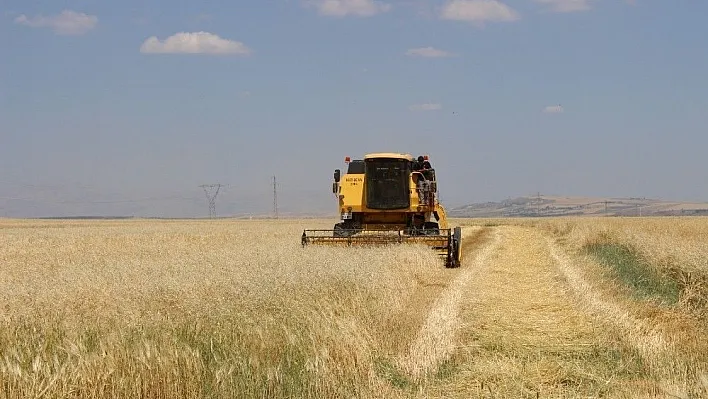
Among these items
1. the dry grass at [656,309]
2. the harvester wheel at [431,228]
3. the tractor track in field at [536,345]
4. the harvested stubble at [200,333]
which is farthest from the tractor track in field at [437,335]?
the harvester wheel at [431,228]

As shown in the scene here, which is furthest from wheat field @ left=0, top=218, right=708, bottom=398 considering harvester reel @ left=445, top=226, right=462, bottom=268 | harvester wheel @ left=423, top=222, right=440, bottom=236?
harvester wheel @ left=423, top=222, right=440, bottom=236

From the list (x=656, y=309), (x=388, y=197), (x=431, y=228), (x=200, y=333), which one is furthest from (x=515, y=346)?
(x=388, y=197)

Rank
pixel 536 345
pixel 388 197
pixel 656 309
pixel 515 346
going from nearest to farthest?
pixel 515 346, pixel 536 345, pixel 656 309, pixel 388 197

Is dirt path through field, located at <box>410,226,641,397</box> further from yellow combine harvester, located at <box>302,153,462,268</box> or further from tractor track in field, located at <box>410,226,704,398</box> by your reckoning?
yellow combine harvester, located at <box>302,153,462,268</box>

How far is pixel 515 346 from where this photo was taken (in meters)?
9.76

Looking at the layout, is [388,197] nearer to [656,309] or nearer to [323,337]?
[656,309]

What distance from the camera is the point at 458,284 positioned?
1628 cm

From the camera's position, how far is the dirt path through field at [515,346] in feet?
26.0

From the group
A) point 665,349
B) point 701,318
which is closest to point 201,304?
point 665,349

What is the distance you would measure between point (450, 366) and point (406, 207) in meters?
15.4

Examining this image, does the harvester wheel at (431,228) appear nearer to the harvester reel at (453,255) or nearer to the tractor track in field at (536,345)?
the harvester reel at (453,255)

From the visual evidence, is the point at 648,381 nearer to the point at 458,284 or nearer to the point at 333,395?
the point at 333,395

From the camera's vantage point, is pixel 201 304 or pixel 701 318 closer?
pixel 201 304

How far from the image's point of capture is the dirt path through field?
7938 mm
